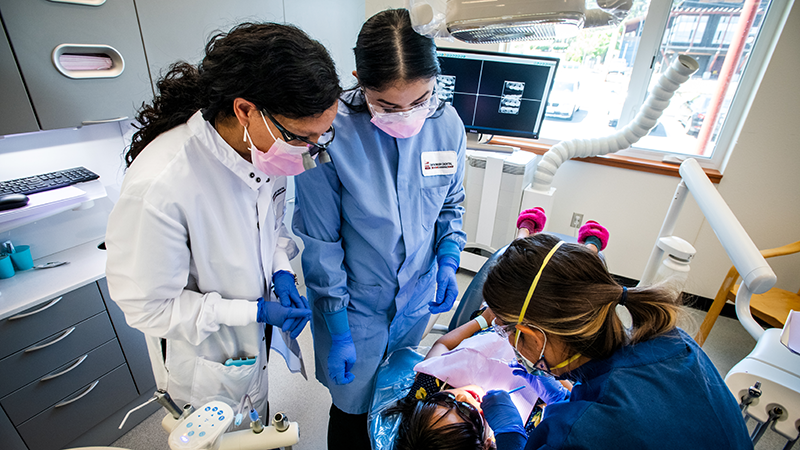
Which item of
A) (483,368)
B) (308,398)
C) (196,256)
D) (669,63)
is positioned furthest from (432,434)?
(669,63)

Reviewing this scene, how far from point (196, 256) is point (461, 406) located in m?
0.89

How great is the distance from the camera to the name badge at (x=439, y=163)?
124 cm

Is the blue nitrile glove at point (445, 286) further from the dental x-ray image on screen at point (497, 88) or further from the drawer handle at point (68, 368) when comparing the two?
the drawer handle at point (68, 368)

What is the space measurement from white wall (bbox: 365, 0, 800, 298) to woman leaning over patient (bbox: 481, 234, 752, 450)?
2.03m

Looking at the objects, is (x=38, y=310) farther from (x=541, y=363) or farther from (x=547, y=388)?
(x=547, y=388)

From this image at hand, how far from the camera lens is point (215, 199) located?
0.97 meters

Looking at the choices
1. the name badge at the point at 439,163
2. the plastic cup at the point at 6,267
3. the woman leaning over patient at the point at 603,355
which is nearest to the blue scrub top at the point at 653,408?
the woman leaning over patient at the point at 603,355

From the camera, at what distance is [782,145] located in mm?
2215

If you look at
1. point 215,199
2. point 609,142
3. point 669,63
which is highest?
point 669,63

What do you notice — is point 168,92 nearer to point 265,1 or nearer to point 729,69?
point 265,1

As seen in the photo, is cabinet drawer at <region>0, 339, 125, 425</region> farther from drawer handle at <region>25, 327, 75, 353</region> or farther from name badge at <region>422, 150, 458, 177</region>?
name badge at <region>422, 150, 458, 177</region>

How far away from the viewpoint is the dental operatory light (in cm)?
55

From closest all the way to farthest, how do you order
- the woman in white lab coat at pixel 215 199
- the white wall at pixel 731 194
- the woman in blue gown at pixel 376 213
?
1. the woman in white lab coat at pixel 215 199
2. the woman in blue gown at pixel 376 213
3. the white wall at pixel 731 194

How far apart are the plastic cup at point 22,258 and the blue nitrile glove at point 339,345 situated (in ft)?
4.43
